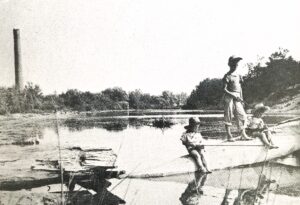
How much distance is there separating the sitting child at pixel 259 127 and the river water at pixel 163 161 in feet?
0.58

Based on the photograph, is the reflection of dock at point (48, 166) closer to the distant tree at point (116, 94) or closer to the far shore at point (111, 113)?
the far shore at point (111, 113)

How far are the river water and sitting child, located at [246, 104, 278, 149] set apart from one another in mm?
175

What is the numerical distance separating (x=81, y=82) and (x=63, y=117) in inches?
13.2

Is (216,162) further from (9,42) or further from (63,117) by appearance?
(9,42)

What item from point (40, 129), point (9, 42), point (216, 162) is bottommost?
point (216, 162)

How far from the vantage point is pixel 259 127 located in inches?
122

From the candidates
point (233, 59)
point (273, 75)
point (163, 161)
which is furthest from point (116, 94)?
point (273, 75)

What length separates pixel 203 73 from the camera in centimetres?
311

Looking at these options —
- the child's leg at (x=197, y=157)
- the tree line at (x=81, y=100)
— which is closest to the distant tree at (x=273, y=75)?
the tree line at (x=81, y=100)

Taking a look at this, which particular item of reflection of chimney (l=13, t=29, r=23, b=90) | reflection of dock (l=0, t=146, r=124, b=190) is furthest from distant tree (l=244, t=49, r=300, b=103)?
reflection of chimney (l=13, t=29, r=23, b=90)

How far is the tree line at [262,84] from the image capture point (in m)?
3.12

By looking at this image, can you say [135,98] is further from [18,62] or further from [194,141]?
[18,62]

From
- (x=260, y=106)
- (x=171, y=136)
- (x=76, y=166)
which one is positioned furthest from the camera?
(x=171, y=136)

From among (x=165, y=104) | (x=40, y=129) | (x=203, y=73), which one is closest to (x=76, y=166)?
(x=40, y=129)
